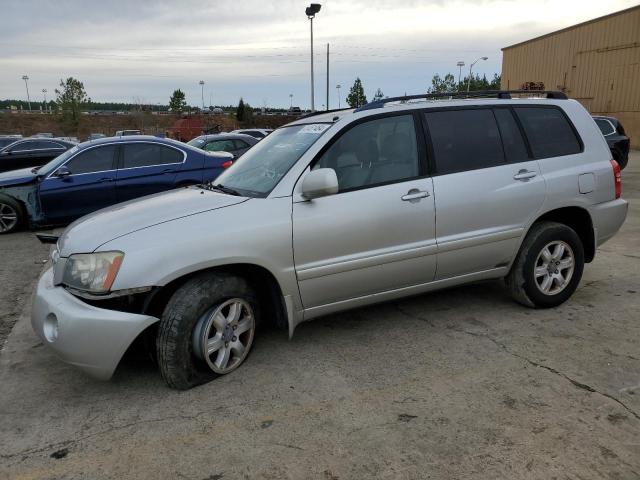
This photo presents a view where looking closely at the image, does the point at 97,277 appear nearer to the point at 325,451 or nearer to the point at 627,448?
the point at 325,451

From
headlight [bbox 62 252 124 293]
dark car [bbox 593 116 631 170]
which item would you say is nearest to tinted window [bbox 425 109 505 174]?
headlight [bbox 62 252 124 293]

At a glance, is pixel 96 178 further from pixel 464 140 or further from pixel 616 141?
pixel 616 141

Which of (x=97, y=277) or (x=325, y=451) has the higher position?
(x=97, y=277)

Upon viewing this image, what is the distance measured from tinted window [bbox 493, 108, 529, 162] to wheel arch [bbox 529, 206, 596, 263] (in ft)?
1.79

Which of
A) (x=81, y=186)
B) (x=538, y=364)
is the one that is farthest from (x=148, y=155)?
(x=538, y=364)

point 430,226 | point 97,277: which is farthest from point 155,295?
point 430,226

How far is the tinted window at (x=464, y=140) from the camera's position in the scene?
379cm

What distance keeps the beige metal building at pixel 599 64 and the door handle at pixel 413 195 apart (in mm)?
28373

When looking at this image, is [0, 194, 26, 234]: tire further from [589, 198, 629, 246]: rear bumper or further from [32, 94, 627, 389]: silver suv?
[589, 198, 629, 246]: rear bumper

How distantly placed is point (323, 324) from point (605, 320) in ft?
7.33

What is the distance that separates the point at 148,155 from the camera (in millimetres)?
8117

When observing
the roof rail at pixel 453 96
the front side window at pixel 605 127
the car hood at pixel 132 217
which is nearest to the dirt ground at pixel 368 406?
the car hood at pixel 132 217

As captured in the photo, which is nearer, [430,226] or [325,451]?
[325,451]

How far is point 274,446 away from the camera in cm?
257
